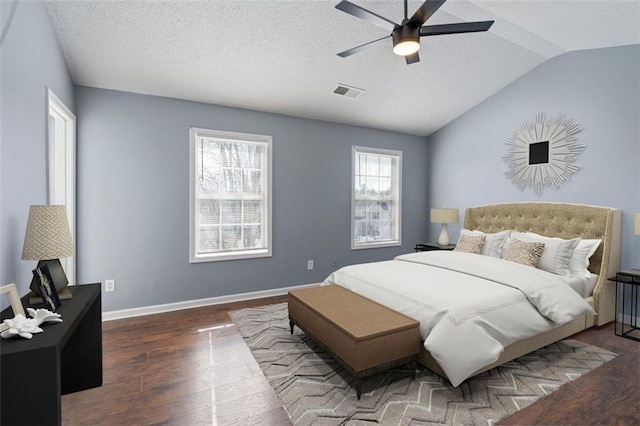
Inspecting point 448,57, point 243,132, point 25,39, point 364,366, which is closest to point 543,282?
point 364,366

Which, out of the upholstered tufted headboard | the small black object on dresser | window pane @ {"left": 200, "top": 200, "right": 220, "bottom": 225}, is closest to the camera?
the small black object on dresser

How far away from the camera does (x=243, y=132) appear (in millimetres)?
3895

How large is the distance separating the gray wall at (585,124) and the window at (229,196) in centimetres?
312

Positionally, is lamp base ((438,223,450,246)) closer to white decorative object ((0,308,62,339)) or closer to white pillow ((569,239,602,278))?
white pillow ((569,239,602,278))

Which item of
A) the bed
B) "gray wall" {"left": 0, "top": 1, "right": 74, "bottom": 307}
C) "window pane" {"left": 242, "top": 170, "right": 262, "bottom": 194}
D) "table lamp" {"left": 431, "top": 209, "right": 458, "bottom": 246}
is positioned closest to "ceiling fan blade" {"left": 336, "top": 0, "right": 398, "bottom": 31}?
"gray wall" {"left": 0, "top": 1, "right": 74, "bottom": 307}

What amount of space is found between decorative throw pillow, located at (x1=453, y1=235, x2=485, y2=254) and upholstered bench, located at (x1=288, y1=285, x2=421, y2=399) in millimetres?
1914

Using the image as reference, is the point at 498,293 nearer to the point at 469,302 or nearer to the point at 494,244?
the point at 469,302

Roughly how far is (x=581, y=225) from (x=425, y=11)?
294cm

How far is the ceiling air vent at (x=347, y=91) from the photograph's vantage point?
12.1 ft

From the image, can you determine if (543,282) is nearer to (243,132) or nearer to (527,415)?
(527,415)

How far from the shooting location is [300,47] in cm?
297

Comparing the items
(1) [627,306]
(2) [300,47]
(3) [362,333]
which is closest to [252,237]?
(2) [300,47]

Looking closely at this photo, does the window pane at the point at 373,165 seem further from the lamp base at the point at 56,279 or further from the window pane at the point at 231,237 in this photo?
the lamp base at the point at 56,279

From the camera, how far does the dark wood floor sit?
179 cm
